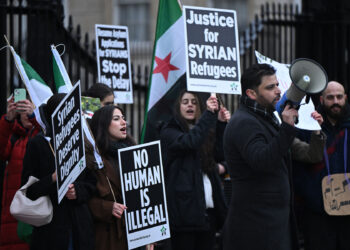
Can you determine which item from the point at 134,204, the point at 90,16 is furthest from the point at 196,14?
the point at 90,16

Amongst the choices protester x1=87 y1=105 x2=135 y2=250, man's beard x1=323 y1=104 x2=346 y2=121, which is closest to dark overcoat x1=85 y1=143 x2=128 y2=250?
protester x1=87 y1=105 x2=135 y2=250

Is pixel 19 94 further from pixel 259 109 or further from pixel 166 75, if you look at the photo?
pixel 259 109

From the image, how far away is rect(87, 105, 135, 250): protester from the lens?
6242mm

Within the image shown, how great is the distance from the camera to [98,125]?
21.7 feet

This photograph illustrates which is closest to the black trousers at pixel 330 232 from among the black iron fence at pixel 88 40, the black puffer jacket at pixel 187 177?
the black puffer jacket at pixel 187 177

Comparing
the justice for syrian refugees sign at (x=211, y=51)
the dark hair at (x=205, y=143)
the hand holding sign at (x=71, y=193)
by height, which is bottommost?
Answer: the hand holding sign at (x=71, y=193)

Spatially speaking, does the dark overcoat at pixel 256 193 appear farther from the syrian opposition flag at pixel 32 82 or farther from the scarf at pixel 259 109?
the syrian opposition flag at pixel 32 82

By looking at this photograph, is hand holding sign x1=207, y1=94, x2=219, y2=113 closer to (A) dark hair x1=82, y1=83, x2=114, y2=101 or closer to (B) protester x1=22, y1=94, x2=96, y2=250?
(A) dark hair x1=82, y1=83, x2=114, y2=101

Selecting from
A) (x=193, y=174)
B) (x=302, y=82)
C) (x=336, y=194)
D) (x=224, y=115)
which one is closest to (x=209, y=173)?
(x=193, y=174)

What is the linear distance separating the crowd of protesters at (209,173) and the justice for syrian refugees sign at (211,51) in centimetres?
25

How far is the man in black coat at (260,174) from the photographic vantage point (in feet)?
18.2

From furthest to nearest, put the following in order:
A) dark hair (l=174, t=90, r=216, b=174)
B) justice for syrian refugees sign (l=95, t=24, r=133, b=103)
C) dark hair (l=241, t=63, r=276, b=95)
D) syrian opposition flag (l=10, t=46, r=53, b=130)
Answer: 1. justice for syrian refugees sign (l=95, t=24, r=133, b=103)
2. dark hair (l=174, t=90, r=216, b=174)
3. syrian opposition flag (l=10, t=46, r=53, b=130)
4. dark hair (l=241, t=63, r=276, b=95)

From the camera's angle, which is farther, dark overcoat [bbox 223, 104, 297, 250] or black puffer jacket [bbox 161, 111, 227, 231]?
black puffer jacket [bbox 161, 111, 227, 231]

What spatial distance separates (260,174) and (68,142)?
139cm
